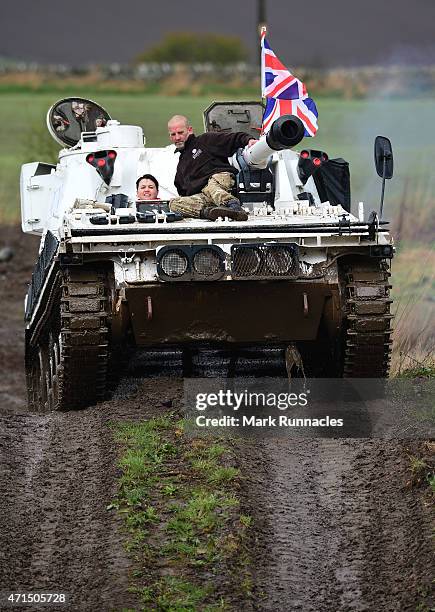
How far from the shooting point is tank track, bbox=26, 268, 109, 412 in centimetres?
1199

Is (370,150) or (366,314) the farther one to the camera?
(370,150)

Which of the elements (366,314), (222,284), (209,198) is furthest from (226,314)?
(209,198)

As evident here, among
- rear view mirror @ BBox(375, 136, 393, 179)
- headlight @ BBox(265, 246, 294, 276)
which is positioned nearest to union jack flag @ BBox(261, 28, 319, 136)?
rear view mirror @ BBox(375, 136, 393, 179)

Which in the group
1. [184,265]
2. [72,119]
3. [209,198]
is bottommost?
[184,265]

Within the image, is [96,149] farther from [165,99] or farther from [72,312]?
[165,99]

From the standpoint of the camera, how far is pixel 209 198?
505 inches

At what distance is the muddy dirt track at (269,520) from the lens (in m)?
8.31

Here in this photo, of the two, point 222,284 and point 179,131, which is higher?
point 179,131

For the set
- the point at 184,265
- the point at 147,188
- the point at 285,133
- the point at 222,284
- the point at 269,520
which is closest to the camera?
the point at 269,520

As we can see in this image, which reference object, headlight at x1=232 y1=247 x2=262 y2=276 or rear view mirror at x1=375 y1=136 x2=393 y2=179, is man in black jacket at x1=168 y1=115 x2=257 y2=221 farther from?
rear view mirror at x1=375 y1=136 x2=393 y2=179

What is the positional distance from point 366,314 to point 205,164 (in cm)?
216

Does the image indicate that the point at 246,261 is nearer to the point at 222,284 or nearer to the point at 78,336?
the point at 222,284

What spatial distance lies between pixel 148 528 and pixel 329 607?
1315 mm

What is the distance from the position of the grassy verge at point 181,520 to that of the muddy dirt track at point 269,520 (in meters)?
0.09
